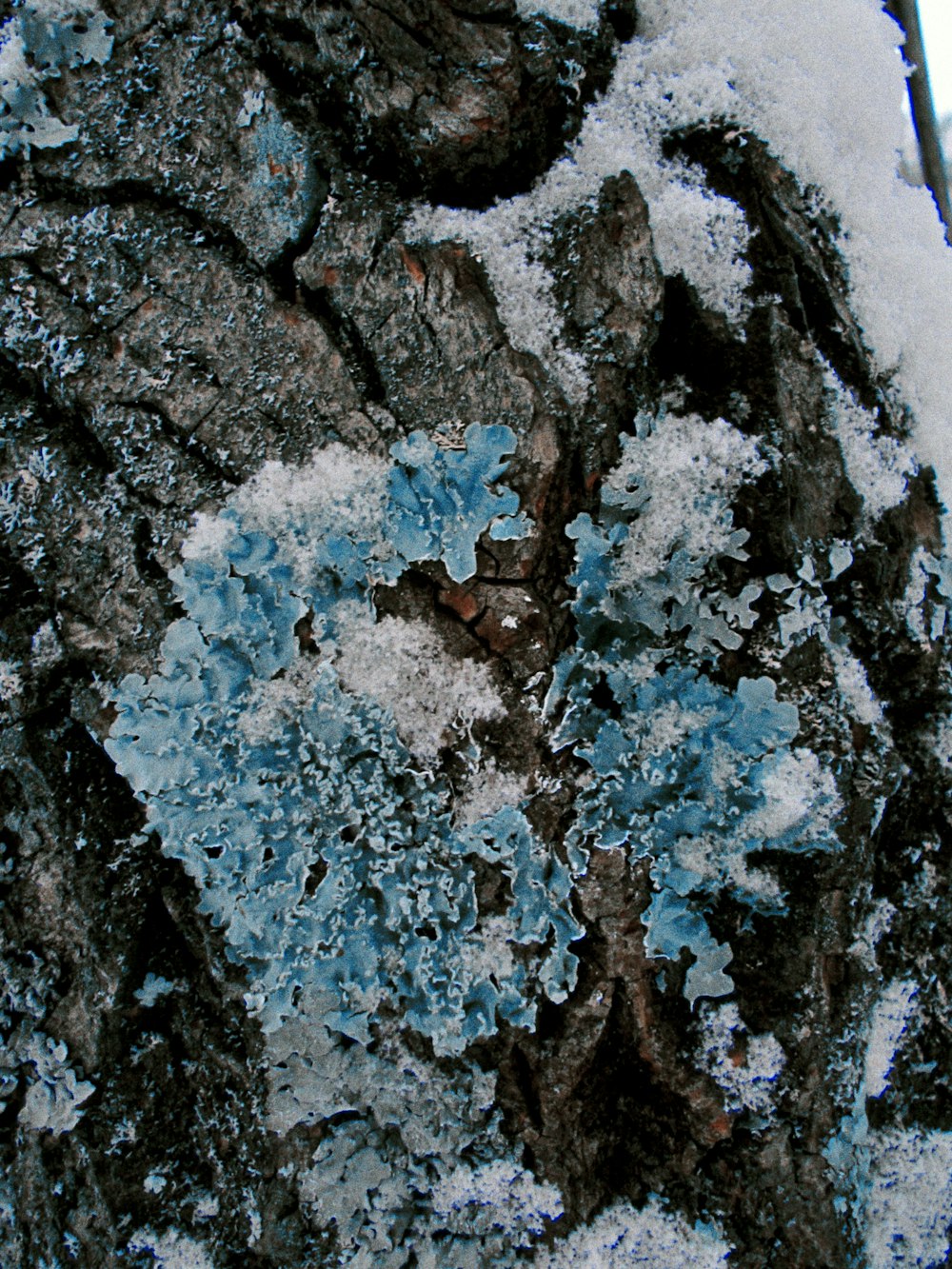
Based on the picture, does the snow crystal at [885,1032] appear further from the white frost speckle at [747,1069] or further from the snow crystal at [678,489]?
the snow crystal at [678,489]

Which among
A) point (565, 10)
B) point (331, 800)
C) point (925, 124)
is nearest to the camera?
point (331, 800)

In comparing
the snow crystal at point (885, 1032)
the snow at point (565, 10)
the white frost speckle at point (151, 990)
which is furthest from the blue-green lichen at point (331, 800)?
the snow at point (565, 10)

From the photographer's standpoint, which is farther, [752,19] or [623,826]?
[752,19]

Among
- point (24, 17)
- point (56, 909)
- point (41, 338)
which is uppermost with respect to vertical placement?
point (24, 17)

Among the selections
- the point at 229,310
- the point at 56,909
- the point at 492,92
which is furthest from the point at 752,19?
the point at 56,909

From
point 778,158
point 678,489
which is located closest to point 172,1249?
point 678,489

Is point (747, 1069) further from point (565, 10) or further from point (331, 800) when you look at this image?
point (565, 10)

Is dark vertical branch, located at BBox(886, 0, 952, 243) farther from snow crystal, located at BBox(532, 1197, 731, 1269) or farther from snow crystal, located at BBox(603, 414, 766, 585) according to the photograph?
snow crystal, located at BBox(532, 1197, 731, 1269)

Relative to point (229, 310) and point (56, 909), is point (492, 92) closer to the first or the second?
point (229, 310)

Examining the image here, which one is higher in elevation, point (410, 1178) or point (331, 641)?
point (331, 641)

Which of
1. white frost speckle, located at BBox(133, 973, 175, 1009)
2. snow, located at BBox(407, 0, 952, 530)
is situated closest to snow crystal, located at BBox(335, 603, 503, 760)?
snow, located at BBox(407, 0, 952, 530)
